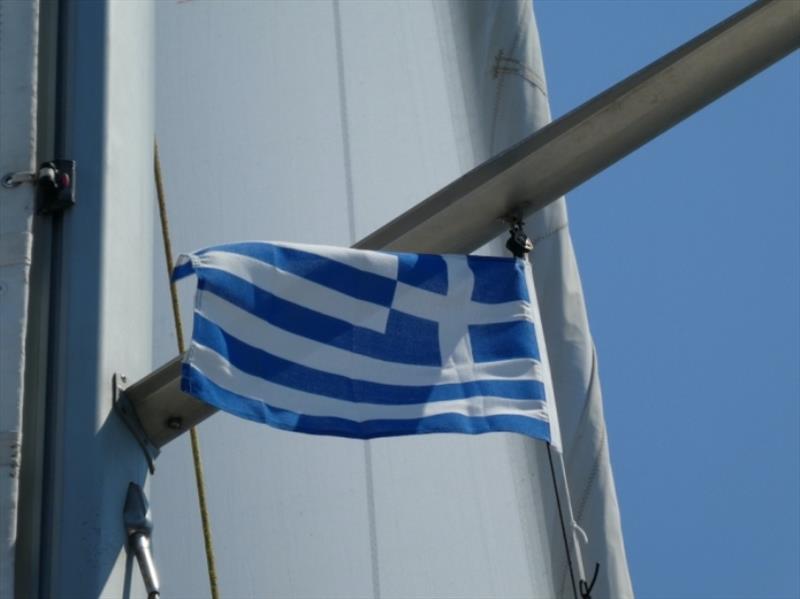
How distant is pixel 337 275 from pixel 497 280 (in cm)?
24

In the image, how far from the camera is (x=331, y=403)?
2773 millimetres

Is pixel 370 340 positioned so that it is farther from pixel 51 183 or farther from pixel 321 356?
pixel 51 183

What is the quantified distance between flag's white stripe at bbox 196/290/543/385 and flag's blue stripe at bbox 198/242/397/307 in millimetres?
92

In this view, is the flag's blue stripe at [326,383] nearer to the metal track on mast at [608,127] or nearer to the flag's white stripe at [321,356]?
the flag's white stripe at [321,356]

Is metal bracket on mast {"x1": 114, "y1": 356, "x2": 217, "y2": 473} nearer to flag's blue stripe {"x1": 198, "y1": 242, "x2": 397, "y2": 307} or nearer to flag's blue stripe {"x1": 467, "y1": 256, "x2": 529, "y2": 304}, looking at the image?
flag's blue stripe {"x1": 198, "y1": 242, "x2": 397, "y2": 307}

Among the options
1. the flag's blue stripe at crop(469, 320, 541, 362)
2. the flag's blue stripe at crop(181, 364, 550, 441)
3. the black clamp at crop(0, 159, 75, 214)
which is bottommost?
the flag's blue stripe at crop(181, 364, 550, 441)

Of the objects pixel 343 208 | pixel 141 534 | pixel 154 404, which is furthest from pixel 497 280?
pixel 343 208

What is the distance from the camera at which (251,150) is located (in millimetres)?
5117

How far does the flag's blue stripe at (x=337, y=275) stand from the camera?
9.43 feet

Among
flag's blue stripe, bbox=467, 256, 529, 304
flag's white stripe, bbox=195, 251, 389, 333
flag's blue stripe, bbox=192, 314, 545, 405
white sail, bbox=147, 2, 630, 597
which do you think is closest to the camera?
flag's blue stripe, bbox=192, 314, 545, 405

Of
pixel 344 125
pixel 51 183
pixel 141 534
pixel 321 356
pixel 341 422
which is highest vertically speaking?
pixel 344 125

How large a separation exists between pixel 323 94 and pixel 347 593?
152 centimetres

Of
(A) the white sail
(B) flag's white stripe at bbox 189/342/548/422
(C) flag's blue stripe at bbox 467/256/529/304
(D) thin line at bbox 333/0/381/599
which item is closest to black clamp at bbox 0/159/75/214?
(B) flag's white stripe at bbox 189/342/548/422

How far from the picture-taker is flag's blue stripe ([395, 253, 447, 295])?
9.46 ft
